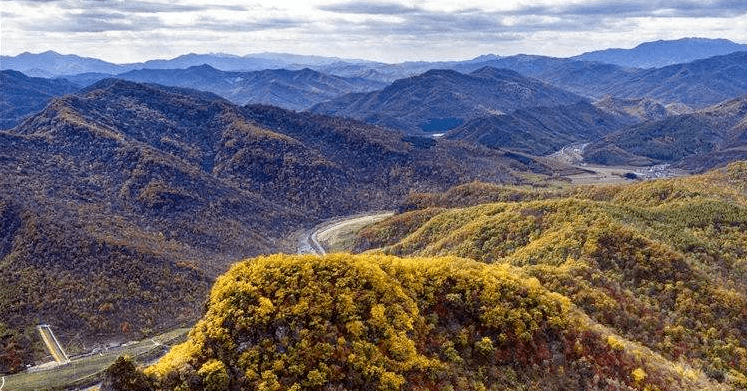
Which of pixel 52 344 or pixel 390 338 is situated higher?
pixel 390 338

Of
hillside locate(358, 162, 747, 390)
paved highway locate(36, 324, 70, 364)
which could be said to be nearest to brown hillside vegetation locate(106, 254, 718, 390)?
hillside locate(358, 162, 747, 390)

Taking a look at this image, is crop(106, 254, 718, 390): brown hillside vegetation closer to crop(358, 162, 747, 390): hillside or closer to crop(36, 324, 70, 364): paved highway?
crop(358, 162, 747, 390): hillside

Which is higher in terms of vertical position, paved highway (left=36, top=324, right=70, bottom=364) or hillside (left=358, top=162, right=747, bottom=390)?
hillside (left=358, top=162, right=747, bottom=390)

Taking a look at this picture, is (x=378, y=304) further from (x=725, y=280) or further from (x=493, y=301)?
(x=725, y=280)

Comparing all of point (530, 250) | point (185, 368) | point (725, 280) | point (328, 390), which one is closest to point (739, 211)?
point (725, 280)

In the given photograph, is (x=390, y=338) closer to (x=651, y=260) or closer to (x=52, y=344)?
(x=651, y=260)

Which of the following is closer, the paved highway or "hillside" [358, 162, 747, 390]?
"hillside" [358, 162, 747, 390]

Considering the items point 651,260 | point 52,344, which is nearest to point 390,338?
point 651,260


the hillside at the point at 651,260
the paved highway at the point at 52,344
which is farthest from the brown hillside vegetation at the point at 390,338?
the paved highway at the point at 52,344
